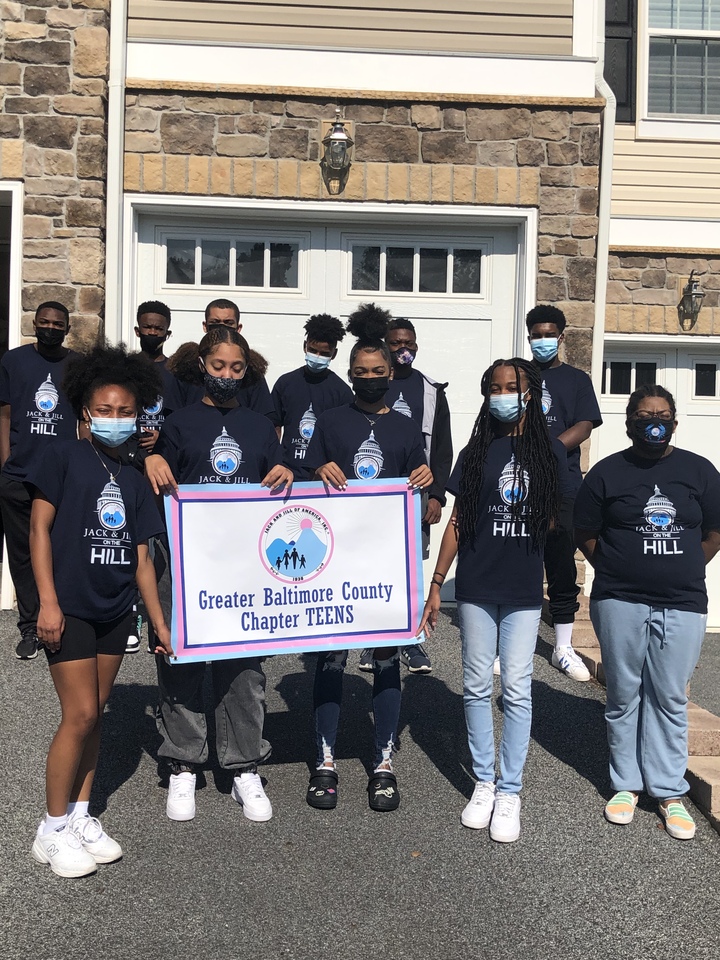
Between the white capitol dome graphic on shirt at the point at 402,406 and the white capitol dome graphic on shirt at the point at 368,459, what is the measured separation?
1.37 m

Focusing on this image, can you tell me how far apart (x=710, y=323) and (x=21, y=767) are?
7.80m

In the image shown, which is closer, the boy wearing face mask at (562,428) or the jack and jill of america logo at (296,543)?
the jack and jill of america logo at (296,543)

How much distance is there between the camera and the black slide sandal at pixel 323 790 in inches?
172

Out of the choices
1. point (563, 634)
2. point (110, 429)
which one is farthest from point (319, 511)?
point (563, 634)

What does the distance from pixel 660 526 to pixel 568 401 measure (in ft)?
6.50

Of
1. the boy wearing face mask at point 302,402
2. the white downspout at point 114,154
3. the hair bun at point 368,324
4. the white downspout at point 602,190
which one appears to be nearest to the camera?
the hair bun at point 368,324

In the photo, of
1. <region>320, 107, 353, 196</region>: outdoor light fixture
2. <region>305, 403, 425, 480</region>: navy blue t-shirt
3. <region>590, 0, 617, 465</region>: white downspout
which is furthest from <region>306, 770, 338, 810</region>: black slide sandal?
<region>320, 107, 353, 196</region>: outdoor light fixture

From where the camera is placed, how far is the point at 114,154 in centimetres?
750

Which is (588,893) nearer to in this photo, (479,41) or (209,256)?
(209,256)

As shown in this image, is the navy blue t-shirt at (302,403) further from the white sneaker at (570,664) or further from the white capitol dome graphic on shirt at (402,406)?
the white sneaker at (570,664)

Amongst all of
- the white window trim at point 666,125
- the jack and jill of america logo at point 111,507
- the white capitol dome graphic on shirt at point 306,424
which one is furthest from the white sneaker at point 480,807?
the white window trim at point 666,125

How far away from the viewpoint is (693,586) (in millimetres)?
4418

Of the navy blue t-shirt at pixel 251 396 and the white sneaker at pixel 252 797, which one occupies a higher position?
the navy blue t-shirt at pixel 251 396

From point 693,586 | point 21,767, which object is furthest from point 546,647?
point 21,767
